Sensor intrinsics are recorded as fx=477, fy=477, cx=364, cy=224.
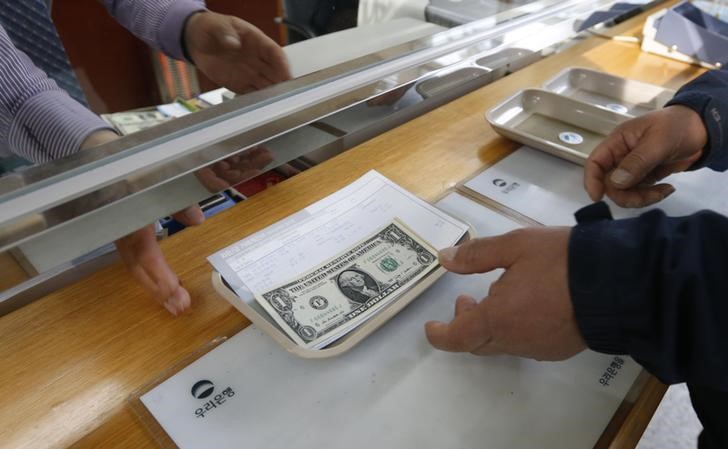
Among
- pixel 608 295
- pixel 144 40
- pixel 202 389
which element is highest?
pixel 144 40

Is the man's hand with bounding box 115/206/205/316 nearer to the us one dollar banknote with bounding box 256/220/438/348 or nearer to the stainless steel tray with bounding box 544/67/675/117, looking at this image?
the us one dollar banknote with bounding box 256/220/438/348

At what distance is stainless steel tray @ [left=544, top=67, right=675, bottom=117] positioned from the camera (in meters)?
0.97

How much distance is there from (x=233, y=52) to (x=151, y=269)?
12.5 inches

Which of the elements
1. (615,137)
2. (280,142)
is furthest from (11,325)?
(615,137)

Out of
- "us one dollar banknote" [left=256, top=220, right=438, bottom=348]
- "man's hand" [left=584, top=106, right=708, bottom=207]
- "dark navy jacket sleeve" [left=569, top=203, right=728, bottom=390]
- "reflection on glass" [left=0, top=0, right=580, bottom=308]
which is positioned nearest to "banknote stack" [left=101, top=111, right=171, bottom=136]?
"reflection on glass" [left=0, top=0, right=580, bottom=308]

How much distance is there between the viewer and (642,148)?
679 millimetres

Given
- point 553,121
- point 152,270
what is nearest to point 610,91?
point 553,121

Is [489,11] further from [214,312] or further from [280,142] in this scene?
[214,312]

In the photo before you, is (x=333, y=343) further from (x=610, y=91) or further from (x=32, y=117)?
(x=610, y=91)

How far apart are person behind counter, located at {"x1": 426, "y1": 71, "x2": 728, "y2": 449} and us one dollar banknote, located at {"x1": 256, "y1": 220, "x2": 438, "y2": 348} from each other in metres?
0.07

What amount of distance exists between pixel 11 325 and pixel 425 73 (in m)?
0.67

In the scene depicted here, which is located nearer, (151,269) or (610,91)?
(151,269)

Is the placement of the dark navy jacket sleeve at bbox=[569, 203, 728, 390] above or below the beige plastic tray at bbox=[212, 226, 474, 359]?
above

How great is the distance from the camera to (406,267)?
0.59 meters
